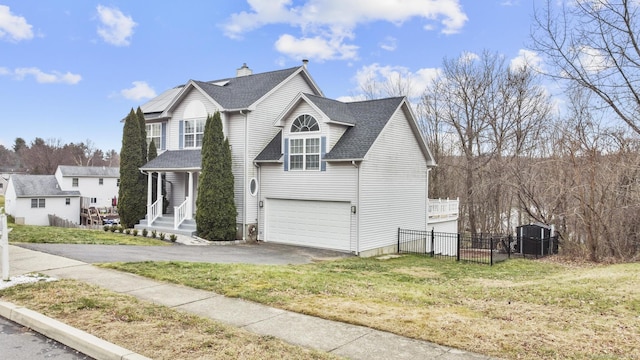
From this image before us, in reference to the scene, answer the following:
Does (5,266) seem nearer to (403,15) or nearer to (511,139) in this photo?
(403,15)

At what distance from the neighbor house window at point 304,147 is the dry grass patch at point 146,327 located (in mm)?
11212

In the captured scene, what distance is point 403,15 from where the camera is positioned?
23562 millimetres

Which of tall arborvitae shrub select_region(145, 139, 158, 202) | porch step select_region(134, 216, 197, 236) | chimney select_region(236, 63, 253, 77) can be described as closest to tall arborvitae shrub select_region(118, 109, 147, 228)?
tall arborvitae shrub select_region(145, 139, 158, 202)

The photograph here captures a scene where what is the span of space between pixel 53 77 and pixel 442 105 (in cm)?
3958

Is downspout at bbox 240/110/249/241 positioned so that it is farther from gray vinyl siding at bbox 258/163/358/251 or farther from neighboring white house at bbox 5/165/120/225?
neighboring white house at bbox 5/165/120/225

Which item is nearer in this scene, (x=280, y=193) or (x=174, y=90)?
(x=280, y=193)

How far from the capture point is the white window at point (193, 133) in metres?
20.2

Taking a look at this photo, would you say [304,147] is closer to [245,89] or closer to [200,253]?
[245,89]

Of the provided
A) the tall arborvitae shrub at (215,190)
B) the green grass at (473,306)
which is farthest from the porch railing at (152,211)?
the green grass at (473,306)

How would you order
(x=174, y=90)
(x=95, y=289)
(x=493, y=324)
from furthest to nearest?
A: 1. (x=174, y=90)
2. (x=95, y=289)
3. (x=493, y=324)

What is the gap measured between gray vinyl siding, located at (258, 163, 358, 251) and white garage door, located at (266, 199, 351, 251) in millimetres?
311

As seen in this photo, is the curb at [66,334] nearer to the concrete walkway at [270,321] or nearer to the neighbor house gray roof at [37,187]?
the concrete walkway at [270,321]

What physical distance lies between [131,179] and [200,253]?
32.6ft

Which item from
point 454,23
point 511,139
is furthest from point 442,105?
point 454,23
